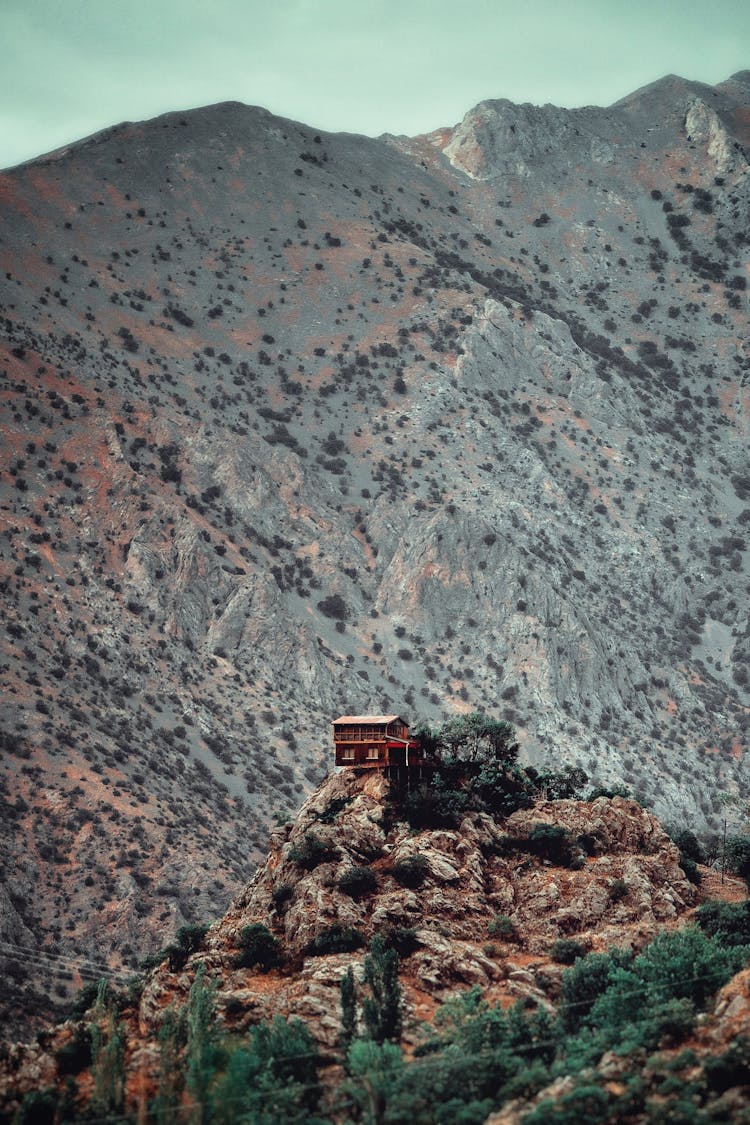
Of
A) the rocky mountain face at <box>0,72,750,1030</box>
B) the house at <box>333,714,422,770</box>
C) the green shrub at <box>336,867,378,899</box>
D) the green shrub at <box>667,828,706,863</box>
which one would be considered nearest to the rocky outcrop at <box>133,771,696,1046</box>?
the green shrub at <box>336,867,378,899</box>

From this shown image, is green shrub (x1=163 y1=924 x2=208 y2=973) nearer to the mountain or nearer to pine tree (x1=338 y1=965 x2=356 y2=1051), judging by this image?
the mountain

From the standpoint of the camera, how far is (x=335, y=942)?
182ft

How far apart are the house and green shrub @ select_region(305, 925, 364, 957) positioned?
10558mm

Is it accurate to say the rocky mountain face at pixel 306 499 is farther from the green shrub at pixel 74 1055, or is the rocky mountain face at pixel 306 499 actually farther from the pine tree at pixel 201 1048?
the pine tree at pixel 201 1048

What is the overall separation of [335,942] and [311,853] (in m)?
5.09

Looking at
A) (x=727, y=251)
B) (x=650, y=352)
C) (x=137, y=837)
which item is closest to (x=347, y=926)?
(x=137, y=837)

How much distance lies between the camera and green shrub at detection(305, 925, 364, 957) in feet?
181

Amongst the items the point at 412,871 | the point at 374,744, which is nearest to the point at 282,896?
the point at 412,871

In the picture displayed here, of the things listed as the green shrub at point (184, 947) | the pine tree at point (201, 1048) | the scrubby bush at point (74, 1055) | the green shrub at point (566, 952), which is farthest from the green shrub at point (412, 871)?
the scrubby bush at point (74, 1055)

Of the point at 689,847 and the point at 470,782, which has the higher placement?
the point at 470,782

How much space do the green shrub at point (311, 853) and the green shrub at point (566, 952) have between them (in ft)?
34.8

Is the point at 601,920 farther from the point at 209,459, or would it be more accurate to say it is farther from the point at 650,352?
the point at 650,352

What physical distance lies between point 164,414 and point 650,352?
72120 millimetres

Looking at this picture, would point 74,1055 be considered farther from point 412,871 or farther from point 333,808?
point 333,808
